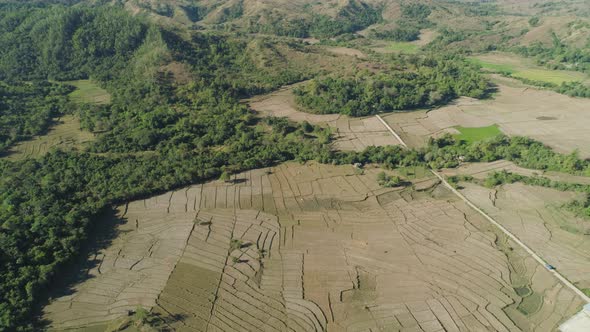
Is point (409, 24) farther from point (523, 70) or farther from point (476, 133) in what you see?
point (476, 133)

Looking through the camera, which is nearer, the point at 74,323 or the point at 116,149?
the point at 74,323

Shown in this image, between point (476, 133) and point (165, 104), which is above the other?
point (165, 104)

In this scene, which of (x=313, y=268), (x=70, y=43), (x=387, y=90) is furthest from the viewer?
(x=70, y=43)

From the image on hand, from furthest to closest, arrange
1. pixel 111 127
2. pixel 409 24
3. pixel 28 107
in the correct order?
pixel 409 24 < pixel 28 107 < pixel 111 127

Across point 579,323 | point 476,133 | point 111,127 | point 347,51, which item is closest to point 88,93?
point 111,127

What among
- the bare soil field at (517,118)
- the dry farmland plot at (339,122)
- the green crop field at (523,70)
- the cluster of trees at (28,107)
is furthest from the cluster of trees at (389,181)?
the green crop field at (523,70)

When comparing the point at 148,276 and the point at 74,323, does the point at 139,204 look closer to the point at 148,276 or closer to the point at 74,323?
the point at 148,276

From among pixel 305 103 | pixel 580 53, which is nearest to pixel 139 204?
pixel 305 103

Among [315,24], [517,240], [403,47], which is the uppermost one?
[315,24]
